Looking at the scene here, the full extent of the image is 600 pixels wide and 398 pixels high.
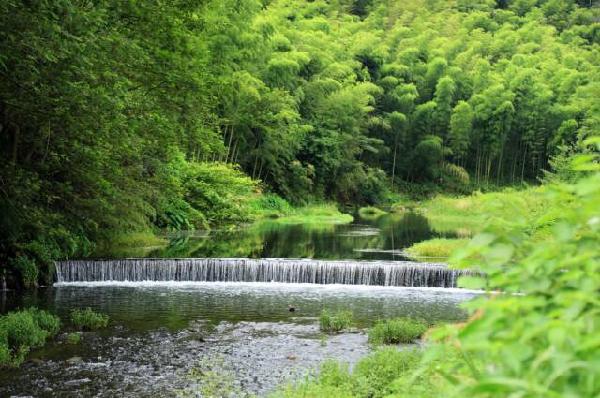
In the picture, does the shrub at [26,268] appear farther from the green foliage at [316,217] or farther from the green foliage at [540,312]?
the green foliage at [316,217]

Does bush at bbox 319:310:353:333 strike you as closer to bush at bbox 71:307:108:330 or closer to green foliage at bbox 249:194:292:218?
bush at bbox 71:307:108:330

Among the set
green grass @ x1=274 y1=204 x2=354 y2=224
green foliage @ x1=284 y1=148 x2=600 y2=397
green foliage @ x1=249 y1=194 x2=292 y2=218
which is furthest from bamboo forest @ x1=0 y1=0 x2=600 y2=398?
green foliage @ x1=249 y1=194 x2=292 y2=218

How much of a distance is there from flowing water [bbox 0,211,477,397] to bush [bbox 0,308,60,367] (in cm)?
17

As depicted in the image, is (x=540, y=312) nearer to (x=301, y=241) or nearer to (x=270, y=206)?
(x=301, y=241)

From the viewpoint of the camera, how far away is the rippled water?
299 inches

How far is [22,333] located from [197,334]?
261cm

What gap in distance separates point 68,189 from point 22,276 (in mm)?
4135

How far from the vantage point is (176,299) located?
513 inches

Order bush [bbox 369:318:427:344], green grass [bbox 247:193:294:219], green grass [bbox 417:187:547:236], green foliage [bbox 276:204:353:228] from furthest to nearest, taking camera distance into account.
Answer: green grass [bbox 247:193:294:219] < green foliage [bbox 276:204:353:228] < bush [bbox 369:318:427:344] < green grass [bbox 417:187:547:236]

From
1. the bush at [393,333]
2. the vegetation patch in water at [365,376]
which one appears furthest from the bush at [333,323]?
the vegetation patch in water at [365,376]

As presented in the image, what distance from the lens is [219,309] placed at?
39.9ft

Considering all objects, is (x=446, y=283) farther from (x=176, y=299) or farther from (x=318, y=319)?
(x=176, y=299)

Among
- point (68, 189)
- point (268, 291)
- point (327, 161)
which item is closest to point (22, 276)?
point (68, 189)

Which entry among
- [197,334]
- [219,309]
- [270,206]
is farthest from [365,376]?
[270,206]
